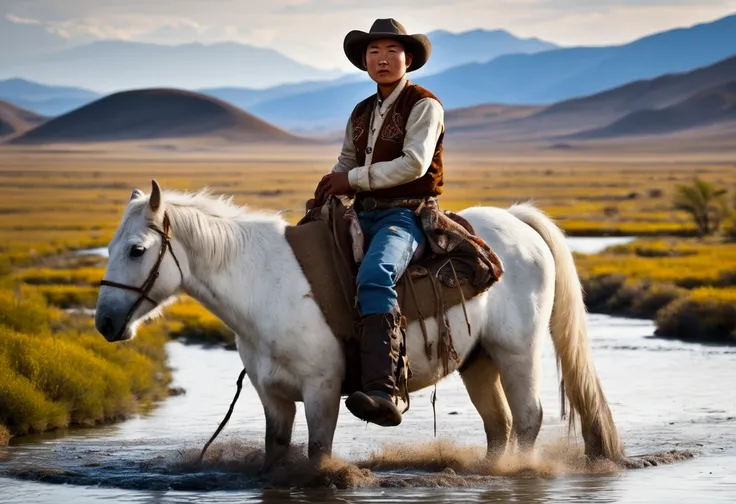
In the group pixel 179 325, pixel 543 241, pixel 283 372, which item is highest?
pixel 543 241

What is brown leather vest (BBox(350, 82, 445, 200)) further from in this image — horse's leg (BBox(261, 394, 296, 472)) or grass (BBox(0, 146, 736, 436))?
horse's leg (BBox(261, 394, 296, 472))

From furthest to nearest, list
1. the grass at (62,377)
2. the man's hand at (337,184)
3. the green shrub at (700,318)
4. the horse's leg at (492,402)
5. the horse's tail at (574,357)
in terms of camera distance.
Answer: the green shrub at (700,318), the grass at (62,377), the horse's tail at (574,357), the horse's leg at (492,402), the man's hand at (337,184)

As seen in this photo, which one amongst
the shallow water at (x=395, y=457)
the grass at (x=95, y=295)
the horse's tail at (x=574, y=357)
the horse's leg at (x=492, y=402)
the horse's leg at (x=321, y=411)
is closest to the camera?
the horse's leg at (x=321, y=411)

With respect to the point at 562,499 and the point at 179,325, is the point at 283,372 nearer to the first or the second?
the point at 562,499

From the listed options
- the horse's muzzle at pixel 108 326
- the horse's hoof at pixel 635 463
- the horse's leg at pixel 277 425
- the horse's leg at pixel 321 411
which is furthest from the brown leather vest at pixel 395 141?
the horse's hoof at pixel 635 463

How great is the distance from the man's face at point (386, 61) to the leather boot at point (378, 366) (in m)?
1.50

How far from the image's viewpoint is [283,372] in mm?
7633

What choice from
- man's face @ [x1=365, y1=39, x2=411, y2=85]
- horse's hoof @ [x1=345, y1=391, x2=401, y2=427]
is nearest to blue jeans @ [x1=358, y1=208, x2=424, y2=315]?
horse's hoof @ [x1=345, y1=391, x2=401, y2=427]

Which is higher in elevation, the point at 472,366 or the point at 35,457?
the point at 472,366

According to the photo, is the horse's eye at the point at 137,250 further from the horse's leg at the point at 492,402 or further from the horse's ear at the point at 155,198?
the horse's leg at the point at 492,402

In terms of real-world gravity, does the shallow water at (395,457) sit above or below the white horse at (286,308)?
below

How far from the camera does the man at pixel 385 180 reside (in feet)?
24.6

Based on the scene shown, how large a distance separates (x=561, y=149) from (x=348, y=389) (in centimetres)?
19209

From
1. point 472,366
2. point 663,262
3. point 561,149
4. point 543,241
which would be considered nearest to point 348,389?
point 472,366
